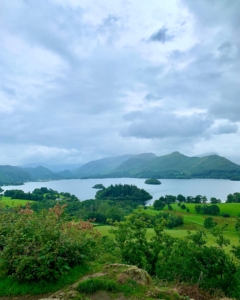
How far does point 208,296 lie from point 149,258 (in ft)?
37.1

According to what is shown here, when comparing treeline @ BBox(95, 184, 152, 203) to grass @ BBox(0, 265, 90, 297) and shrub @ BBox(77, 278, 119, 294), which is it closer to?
grass @ BBox(0, 265, 90, 297)

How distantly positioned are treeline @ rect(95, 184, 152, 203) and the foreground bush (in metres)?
119

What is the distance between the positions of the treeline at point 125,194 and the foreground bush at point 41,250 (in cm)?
11881

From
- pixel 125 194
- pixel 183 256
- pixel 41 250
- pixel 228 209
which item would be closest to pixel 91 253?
pixel 41 250

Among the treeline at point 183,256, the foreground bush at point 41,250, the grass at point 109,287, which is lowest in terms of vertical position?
the treeline at point 183,256

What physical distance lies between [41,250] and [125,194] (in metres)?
131

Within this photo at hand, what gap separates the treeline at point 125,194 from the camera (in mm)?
127125

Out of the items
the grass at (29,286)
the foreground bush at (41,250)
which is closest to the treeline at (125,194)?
the foreground bush at (41,250)

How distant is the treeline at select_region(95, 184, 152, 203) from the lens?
127m

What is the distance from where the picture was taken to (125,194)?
13625 cm

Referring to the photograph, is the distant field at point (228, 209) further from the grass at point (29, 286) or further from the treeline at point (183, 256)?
the grass at point (29, 286)

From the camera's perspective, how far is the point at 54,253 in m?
7.88

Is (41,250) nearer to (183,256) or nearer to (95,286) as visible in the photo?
(95,286)

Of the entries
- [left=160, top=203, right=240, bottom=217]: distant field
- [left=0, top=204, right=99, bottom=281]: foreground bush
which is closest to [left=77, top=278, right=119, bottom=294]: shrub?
[left=0, top=204, right=99, bottom=281]: foreground bush
